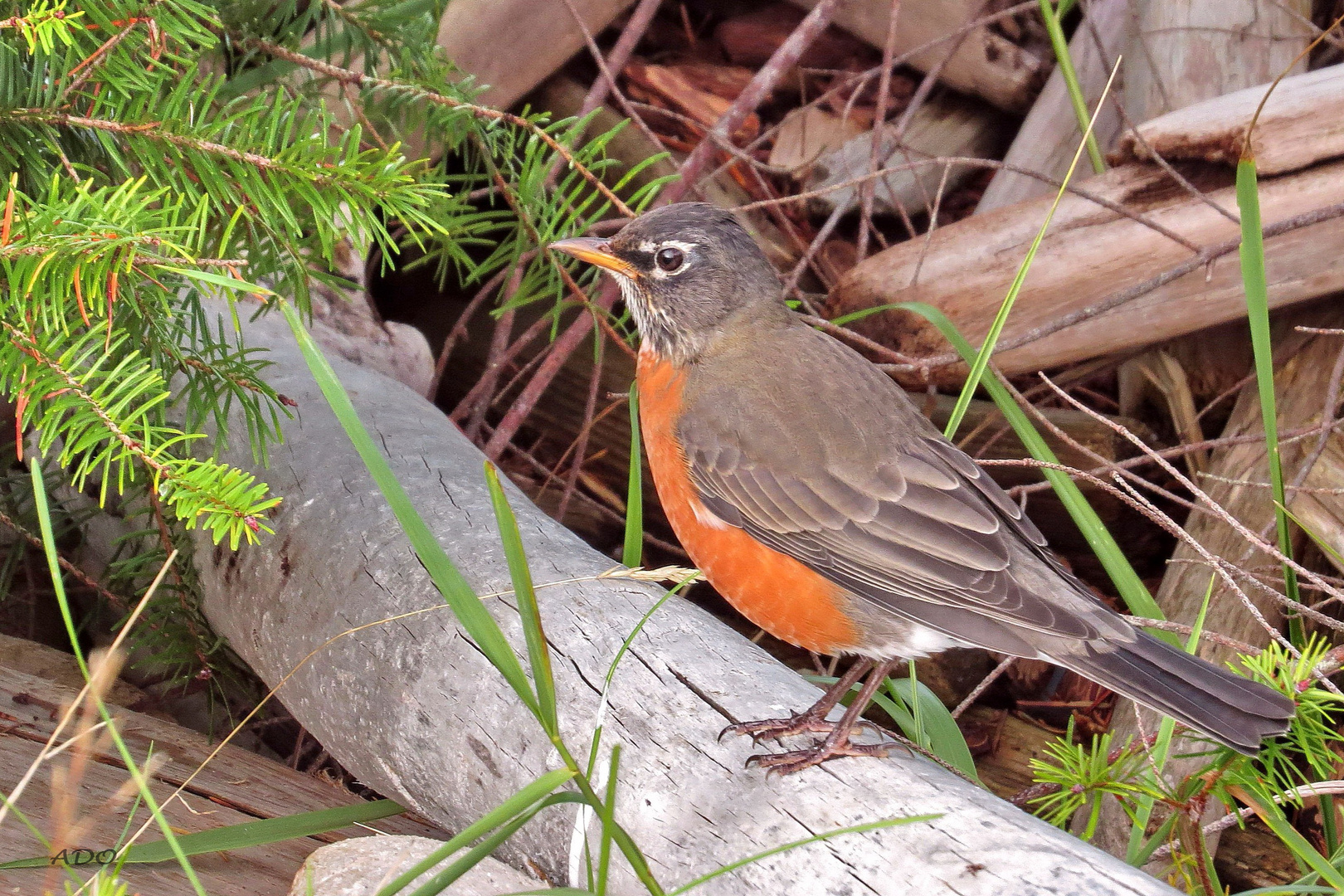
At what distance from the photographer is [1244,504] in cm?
262

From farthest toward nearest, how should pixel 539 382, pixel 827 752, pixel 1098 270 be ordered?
pixel 539 382
pixel 1098 270
pixel 827 752

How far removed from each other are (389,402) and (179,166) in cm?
90

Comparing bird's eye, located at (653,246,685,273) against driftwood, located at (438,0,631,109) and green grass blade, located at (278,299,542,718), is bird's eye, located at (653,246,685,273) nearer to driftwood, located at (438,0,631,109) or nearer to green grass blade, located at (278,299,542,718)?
driftwood, located at (438,0,631,109)

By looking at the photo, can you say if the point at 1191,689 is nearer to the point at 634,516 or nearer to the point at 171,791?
the point at 634,516

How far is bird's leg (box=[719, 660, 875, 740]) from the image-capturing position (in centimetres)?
167

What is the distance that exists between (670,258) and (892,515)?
2.48ft

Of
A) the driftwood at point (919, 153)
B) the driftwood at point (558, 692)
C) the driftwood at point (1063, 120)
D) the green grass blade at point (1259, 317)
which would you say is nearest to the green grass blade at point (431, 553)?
the driftwood at point (558, 692)

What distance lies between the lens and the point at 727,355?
230 centimetres

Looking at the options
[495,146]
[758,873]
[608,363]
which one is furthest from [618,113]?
[758,873]

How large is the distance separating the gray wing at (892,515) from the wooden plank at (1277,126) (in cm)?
104

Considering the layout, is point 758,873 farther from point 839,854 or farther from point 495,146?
point 495,146

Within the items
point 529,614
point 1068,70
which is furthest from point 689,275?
point 529,614

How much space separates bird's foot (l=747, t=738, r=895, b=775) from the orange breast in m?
0.26


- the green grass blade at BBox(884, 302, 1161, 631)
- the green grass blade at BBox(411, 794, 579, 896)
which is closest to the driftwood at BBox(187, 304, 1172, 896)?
the green grass blade at BBox(411, 794, 579, 896)
